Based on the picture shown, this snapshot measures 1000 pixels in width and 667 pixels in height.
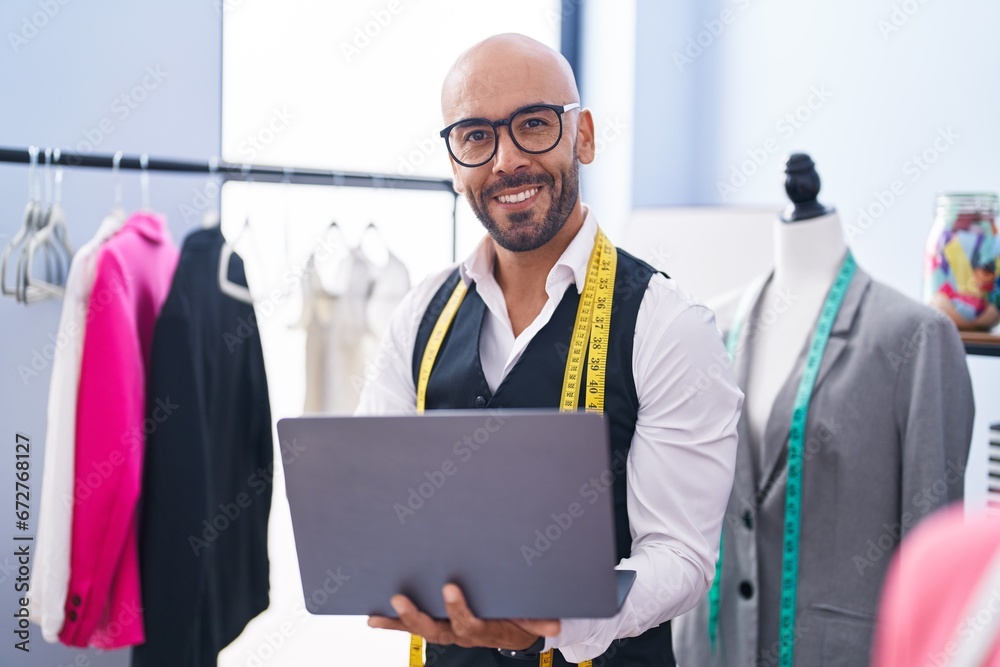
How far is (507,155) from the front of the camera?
5.42ft

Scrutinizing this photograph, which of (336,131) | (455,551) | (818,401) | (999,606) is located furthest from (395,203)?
(999,606)

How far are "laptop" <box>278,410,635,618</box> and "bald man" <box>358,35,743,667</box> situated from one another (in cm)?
22

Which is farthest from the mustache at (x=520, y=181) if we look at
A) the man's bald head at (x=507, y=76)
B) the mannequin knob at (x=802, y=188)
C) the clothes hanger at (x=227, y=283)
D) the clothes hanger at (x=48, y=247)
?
the clothes hanger at (x=48, y=247)

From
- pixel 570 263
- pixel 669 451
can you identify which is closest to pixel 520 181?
pixel 570 263

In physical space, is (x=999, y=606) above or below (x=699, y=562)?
above

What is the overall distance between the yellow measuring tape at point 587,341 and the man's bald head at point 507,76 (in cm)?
31

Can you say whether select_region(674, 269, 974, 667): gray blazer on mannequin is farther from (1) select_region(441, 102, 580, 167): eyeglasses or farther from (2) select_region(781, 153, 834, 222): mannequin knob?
(1) select_region(441, 102, 580, 167): eyeglasses

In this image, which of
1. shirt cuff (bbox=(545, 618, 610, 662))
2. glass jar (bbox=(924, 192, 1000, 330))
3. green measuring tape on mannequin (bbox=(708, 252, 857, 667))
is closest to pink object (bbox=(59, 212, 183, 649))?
shirt cuff (bbox=(545, 618, 610, 662))

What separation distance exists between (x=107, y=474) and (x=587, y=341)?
3.72ft

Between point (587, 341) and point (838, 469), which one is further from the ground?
point (587, 341)

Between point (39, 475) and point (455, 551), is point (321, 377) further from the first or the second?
point (455, 551)

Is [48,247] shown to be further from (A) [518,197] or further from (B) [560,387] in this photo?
(B) [560,387]

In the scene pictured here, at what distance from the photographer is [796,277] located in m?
2.00

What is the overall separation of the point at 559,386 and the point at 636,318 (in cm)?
19
